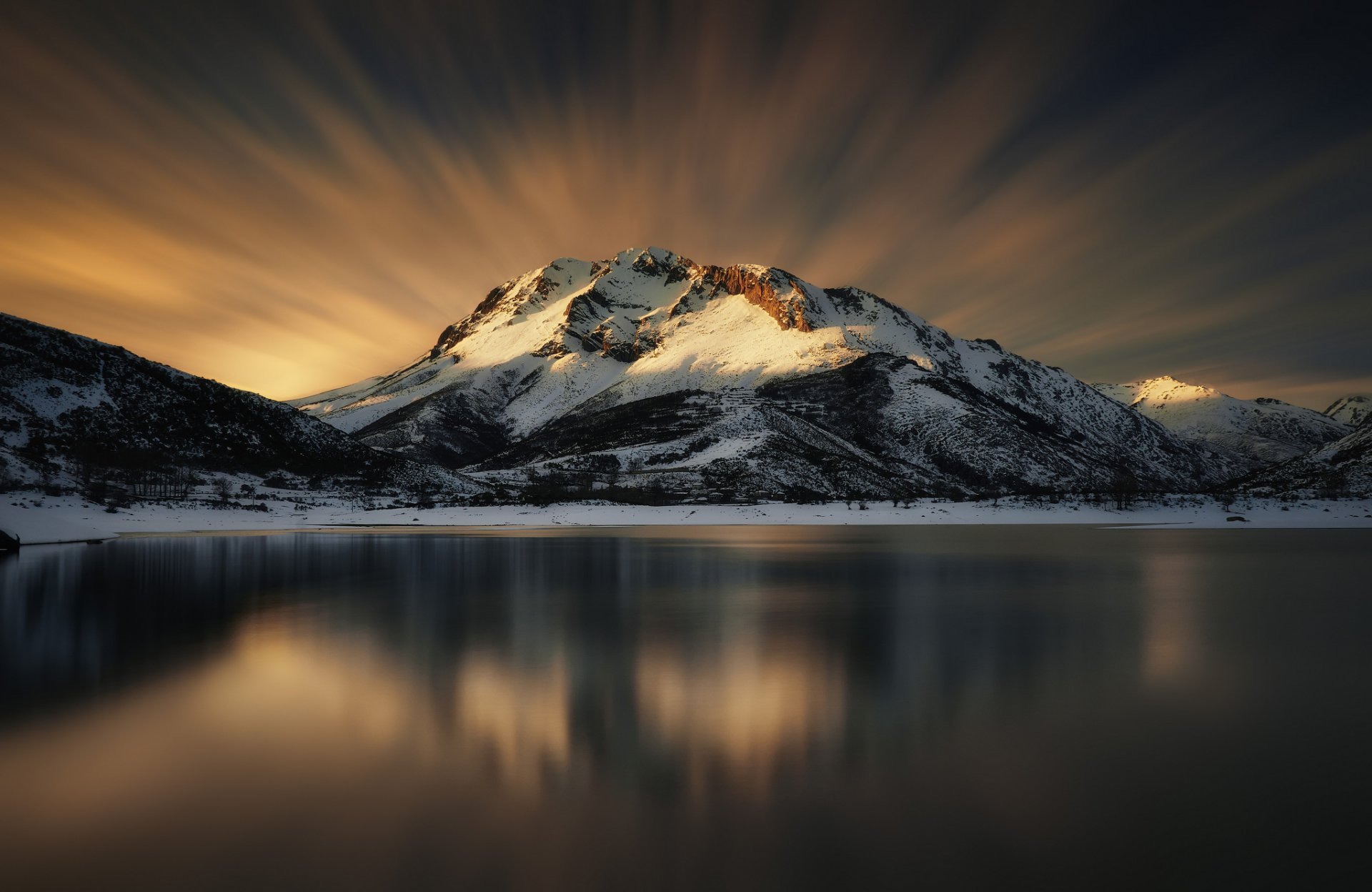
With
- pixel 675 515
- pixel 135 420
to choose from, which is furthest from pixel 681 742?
pixel 135 420

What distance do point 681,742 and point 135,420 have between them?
157429 millimetres

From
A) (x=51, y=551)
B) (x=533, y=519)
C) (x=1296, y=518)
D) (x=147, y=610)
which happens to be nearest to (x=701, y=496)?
(x=533, y=519)

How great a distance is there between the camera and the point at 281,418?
160 metres

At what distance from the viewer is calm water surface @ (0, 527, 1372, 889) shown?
6.73 m

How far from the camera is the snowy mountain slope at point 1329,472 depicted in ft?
381

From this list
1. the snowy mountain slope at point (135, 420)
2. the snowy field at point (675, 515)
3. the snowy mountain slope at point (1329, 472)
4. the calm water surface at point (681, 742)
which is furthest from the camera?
the snowy mountain slope at point (1329, 472)

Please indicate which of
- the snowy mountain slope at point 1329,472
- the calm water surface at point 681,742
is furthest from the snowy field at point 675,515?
the calm water surface at point 681,742

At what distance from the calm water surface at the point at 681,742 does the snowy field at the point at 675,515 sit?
189ft

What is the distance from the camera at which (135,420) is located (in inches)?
5217

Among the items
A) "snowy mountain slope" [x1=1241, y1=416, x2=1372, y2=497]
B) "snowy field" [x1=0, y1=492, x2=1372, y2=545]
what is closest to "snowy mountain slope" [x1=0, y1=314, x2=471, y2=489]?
"snowy field" [x1=0, y1=492, x2=1372, y2=545]

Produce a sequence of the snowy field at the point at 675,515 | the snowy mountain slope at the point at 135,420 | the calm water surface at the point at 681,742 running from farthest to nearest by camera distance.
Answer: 1. the snowy mountain slope at the point at 135,420
2. the snowy field at the point at 675,515
3. the calm water surface at the point at 681,742

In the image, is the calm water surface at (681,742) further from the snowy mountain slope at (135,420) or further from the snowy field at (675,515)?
the snowy mountain slope at (135,420)

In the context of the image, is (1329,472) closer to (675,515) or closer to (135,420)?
(675,515)

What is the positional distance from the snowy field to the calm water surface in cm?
5765
